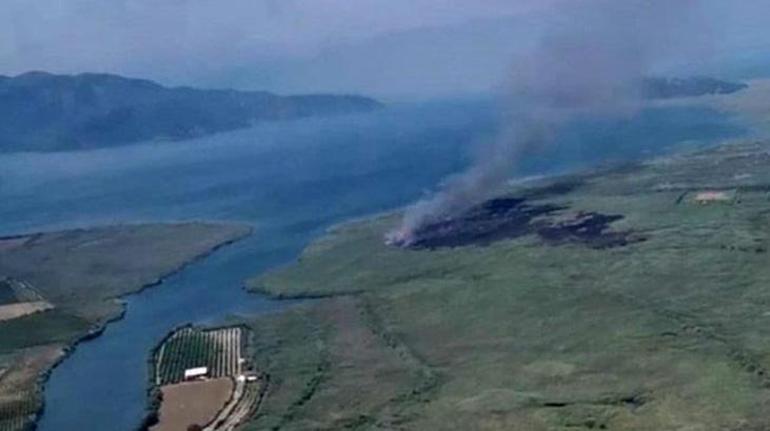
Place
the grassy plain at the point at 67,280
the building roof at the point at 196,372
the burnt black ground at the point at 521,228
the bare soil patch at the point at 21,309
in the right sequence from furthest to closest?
the burnt black ground at the point at 521,228 → the bare soil patch at the point at 21,309 → the grassy plain at the point at 67,280 → the building roof at the point at 196,372

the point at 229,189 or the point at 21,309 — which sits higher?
the point at 21,309

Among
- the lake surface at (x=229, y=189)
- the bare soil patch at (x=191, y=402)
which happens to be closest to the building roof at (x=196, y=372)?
the bare soil patch at (x=191, y=402)

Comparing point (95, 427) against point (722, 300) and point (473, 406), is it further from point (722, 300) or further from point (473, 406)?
point (722, 300)

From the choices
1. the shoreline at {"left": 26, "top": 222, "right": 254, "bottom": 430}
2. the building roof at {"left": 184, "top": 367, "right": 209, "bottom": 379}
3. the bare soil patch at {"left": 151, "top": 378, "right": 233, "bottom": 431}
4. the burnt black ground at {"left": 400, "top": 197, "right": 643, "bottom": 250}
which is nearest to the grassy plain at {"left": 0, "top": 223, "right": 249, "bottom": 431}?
the shoreline at {"left": 26, "top": 222, "right": 254, "bottom": 430}

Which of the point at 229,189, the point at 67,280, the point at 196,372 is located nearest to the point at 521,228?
the point at 67,280

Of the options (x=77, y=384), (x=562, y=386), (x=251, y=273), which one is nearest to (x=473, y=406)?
(x=562, y=386)

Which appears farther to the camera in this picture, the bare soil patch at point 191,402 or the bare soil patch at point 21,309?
the bare soil patch at point 21,309

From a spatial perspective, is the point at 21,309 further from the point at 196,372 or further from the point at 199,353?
the point at 196,372

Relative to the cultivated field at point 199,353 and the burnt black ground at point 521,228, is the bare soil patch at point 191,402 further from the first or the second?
the burnt black ground at point 521,228
